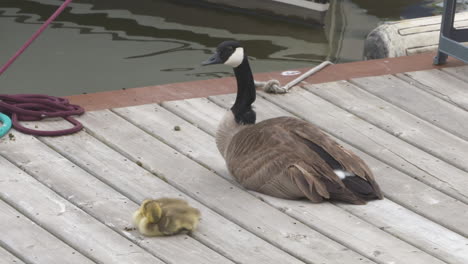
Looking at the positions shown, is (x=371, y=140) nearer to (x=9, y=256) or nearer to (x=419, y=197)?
(x=419, y=197)

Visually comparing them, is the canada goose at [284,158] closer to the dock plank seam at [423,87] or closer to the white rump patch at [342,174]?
Answer: the white rump patch at [342,174]

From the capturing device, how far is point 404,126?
22.1 ft

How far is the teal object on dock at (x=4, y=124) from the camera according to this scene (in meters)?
6.31

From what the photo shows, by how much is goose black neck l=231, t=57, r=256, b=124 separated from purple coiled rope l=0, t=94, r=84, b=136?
121cm

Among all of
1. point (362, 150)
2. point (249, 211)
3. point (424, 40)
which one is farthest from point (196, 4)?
point (249, 211)

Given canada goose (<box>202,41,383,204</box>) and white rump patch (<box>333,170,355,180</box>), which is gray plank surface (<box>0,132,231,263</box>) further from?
white rump patch (<box>333,170,355,180</box>)

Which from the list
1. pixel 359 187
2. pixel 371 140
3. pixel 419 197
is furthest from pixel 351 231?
pixel 371 140

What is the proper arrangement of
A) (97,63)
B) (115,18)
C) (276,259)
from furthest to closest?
(115,18) < (97,63) < (276,259)

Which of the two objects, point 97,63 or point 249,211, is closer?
point 249,211

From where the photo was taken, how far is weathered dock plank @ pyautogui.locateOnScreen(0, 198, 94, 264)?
483cm

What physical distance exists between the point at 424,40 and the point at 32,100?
3499mm

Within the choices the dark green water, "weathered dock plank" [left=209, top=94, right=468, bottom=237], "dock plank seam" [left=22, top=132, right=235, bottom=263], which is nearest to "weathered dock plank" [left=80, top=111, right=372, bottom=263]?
"dock plank seam" [left=22, top=132, right=235, bottom=263]

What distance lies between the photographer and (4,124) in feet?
21.1

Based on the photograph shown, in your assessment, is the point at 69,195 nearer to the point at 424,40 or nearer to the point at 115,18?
the point at 424,40
